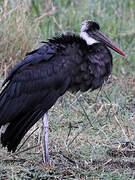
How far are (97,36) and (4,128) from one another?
1.28m

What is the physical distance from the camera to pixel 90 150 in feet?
15.8

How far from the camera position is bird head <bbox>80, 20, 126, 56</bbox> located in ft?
16.2

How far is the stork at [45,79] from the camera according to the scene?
174 inches

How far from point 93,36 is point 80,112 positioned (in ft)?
3.74

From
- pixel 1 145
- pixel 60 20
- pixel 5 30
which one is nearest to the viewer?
pixel 1 145

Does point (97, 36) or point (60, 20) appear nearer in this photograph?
point (97, 36)

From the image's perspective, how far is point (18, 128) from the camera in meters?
4.33

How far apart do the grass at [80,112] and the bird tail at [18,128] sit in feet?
0.41

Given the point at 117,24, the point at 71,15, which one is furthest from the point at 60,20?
the point at 117,24

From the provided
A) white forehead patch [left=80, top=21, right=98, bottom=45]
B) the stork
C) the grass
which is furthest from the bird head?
the grass

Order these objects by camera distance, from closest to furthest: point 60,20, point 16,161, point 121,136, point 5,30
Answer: point 16,161, point 121,136, point 5,30, point 60,20

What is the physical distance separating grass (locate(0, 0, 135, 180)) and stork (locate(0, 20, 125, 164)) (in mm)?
281

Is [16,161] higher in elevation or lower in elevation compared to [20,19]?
lower

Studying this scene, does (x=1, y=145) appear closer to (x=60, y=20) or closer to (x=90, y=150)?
(x=90, y=150)
